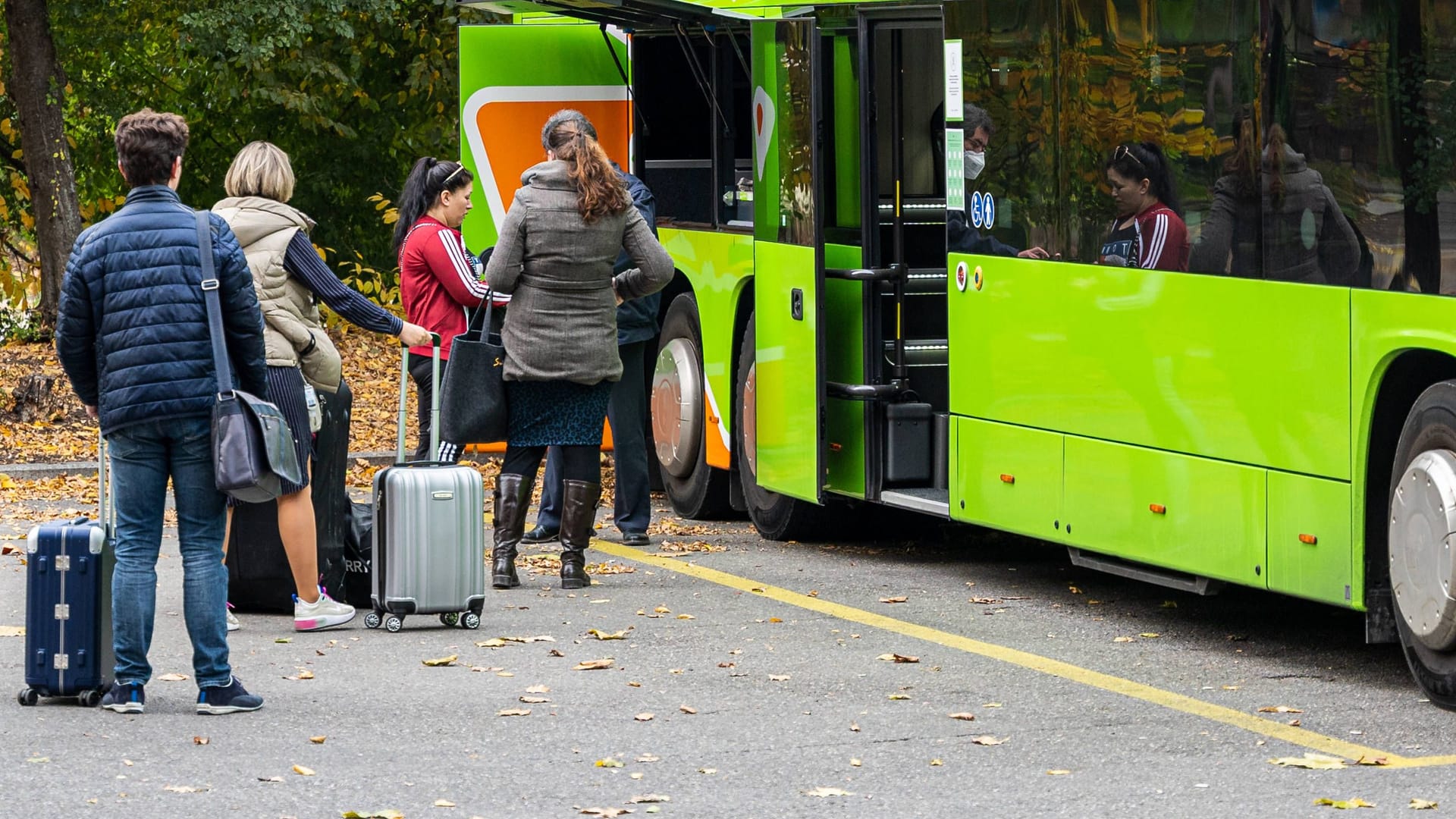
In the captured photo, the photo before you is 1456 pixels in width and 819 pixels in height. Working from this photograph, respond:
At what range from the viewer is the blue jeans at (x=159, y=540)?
6973 mm

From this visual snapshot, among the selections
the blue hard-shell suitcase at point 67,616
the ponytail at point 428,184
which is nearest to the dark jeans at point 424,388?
the ponytail at point 428,184

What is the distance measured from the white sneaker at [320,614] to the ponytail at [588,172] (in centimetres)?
184

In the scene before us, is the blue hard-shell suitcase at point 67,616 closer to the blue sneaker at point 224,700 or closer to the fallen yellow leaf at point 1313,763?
the blue sneaker at point 224,700

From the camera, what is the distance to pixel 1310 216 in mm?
7469

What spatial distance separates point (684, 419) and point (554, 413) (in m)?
2.39

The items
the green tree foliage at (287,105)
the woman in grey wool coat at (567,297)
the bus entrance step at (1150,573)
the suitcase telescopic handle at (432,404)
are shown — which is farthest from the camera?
the green tree foliage at (287,105)

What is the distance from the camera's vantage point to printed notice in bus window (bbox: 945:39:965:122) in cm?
959

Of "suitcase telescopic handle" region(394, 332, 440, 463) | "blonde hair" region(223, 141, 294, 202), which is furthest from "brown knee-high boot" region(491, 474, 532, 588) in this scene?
"blonde hair" region(223, 141, 294, 202)

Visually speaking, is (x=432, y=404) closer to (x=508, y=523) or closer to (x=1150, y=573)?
(x=508, y=523)

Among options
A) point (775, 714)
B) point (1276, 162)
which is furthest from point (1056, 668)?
point (1276, 162)

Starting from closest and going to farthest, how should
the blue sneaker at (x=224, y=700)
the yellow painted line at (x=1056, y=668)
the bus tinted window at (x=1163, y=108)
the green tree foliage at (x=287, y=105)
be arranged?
1. the yellow painted line at (x=1056, y=668)
2. the blue sneaker at (x=224, y=700)
3. the bus tinted window at (x=1163, y=108)
4. the green tree foliage at (x=287, y=105)

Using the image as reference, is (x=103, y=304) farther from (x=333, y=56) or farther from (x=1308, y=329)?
(x=333, y=56)

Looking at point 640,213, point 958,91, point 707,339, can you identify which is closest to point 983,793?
point 958,91

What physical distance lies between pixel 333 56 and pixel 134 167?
48.8ft
